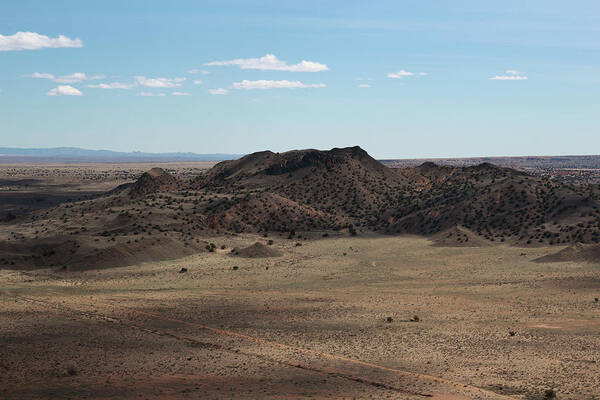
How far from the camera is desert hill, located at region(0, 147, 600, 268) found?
73688mm

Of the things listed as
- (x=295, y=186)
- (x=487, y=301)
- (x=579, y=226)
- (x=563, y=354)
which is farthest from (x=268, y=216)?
(x=563, y=354)

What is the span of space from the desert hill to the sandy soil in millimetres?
10603

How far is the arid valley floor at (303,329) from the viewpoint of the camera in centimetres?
2727

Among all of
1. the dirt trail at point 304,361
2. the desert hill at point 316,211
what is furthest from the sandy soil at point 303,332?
the desert hill at point 316,211

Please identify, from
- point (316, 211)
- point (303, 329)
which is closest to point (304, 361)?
point (303, 329)

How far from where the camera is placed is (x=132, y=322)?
38.8 meters

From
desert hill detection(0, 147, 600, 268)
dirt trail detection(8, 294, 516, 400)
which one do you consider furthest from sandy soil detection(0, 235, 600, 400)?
desert hill detection(0, 147, 600, 268)

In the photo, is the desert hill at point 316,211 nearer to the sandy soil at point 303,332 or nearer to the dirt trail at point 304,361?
the sandy soil at point 303,332

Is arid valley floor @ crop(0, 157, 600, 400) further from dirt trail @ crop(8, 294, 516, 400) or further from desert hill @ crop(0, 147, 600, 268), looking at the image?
desert hill @ crop(0, 147, 600, 268)

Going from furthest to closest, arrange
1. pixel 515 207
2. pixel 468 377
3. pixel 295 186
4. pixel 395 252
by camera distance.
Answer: pixel 295 186 < pixel 515 207 < pixel 395 252 < pixel 468 377

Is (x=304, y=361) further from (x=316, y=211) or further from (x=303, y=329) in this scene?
(x=316, y=211)

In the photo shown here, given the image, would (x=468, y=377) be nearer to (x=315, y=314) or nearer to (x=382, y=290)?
(x=315, y=314)

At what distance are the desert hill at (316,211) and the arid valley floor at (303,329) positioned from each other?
7.97 m

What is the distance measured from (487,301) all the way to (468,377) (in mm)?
18258
